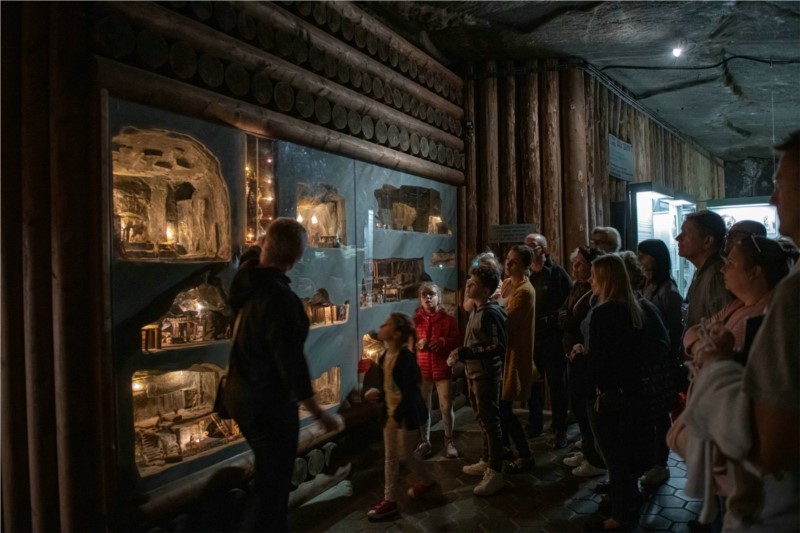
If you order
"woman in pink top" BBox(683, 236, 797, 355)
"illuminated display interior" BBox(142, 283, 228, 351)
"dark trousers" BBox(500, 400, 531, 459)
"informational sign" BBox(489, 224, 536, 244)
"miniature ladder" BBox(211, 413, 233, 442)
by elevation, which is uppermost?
"informational sign" BBox(489, 224, 536, 244)

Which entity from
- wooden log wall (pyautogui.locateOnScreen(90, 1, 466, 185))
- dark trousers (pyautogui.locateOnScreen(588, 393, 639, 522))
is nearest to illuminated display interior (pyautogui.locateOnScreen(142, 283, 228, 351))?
wooden log wall (pyautogui.locateOnScreen(90, 1, 466, 185))

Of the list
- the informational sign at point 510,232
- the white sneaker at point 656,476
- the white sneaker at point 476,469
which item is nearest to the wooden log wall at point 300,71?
the informational sign at point 510,232

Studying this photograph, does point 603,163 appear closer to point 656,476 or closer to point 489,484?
point 656,476

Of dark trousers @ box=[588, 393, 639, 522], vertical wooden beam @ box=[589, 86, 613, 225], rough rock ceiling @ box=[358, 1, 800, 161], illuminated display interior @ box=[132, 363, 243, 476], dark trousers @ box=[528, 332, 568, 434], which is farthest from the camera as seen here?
vertical wooden beam @ box=[589, 86, 613, 225]

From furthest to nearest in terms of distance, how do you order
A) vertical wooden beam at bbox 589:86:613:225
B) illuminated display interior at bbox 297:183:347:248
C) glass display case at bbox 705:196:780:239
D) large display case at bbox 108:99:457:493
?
1. vertical wooden beam at bbox 589:86:613:225
2. glass display case at bbox 705:196:780:239
3. illuminated display interior at bbox 297:183:347:248
4. large display case at bbox 108:99:457:493

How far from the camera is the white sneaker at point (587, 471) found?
Answer: 5.23 meters

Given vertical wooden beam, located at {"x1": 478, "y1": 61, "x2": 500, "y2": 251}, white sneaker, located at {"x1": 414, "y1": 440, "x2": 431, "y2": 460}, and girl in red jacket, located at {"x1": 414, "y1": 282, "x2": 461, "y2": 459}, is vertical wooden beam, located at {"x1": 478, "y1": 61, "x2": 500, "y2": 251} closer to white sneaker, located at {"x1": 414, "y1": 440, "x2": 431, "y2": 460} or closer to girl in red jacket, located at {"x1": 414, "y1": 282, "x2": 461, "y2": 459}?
girl in red jacket, located at {"x1": 414, "y1": 282, "x2": 461, "y2": 459}

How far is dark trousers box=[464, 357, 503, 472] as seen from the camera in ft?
15.7

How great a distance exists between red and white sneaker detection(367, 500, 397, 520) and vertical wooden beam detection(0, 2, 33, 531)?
2352mm

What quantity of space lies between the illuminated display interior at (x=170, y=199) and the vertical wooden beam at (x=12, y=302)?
2.45 ft

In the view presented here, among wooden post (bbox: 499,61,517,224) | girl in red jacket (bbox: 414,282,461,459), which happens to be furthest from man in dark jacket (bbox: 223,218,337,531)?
wooden post (bbox: 499,61,517,224)

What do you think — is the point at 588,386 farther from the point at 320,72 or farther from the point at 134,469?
the point at 320,72

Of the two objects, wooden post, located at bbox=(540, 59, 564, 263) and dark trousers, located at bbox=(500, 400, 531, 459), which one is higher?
wooden post, located at bbox=(540, 59, 564, 263)

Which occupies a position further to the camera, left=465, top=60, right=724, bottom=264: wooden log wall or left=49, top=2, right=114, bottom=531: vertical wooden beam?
left=465, top=60, right=724, bottom=264: wooden log wall
